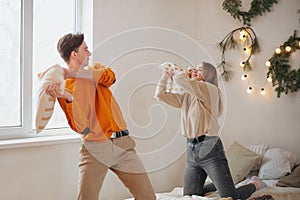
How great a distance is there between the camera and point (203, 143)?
2.72m

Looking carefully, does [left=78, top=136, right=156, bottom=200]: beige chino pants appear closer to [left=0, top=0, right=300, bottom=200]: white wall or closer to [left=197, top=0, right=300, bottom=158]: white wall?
[left=0, top=0, right=300, bottom=200]: white wall

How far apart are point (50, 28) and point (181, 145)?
59.4 inches

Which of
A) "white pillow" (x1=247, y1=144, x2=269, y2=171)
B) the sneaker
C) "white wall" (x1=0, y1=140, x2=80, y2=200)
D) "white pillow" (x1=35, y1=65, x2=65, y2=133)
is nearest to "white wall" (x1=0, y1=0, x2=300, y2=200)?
"white wall" (x1=0, y1=140, x2=80, y2=200)

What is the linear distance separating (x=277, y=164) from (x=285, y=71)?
731 mm

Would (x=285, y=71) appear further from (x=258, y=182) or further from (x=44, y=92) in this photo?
(x=44, y=92)

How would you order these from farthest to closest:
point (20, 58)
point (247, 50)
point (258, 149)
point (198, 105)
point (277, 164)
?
point (247, 50)
point (258, 149)
point (277, 164)
point (20, 58)
point (198, 105)

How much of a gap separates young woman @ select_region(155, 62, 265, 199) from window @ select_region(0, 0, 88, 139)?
2.97ft

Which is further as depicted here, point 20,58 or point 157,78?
point 157,78

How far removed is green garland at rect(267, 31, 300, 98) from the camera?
3325 mm

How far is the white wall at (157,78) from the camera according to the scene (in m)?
3.05

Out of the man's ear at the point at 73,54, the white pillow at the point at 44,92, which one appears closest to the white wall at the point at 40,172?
the white pillow at the point at 44,92

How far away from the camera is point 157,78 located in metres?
3.57

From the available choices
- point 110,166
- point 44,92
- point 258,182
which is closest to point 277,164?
point 258,182

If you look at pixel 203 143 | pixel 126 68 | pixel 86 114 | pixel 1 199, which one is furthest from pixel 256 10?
pixel 1 199
